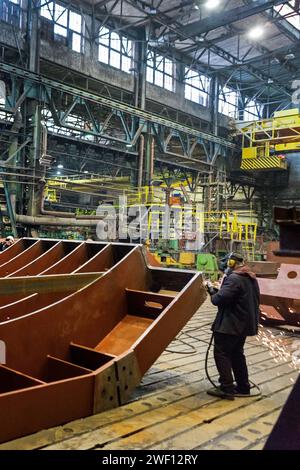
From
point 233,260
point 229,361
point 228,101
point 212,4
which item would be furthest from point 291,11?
point 229,361

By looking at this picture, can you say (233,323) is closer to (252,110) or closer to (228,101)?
(228,101)

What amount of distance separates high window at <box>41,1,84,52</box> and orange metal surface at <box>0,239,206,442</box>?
12117 millimetres

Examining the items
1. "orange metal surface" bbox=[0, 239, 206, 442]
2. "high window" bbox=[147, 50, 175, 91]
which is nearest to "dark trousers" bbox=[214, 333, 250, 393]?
"orange metal surface" bbox=[0, 239, 206, 442]

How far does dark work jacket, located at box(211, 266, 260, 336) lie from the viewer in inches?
141

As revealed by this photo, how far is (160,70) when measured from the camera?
736 inches

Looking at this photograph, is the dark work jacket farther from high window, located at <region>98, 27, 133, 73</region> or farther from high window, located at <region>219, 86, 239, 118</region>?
high window, located at <region>219, 86, 239, 118</region>

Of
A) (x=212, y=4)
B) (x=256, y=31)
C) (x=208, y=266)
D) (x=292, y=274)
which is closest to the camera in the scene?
(x=292, y=274)

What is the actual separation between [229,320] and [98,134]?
11.1 m

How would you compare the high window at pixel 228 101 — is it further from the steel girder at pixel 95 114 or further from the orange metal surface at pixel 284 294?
the orange metal surface at pixel 284 294

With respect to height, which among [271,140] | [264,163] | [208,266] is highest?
[271,140]

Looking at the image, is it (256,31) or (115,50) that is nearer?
(115,50)

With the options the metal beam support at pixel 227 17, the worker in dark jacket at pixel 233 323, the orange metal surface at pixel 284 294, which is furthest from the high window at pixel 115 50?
the worker in dark jacket at pixel 233 323

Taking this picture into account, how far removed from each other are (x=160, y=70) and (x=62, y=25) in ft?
17.0

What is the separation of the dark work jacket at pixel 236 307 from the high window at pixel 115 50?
14.4 meters
